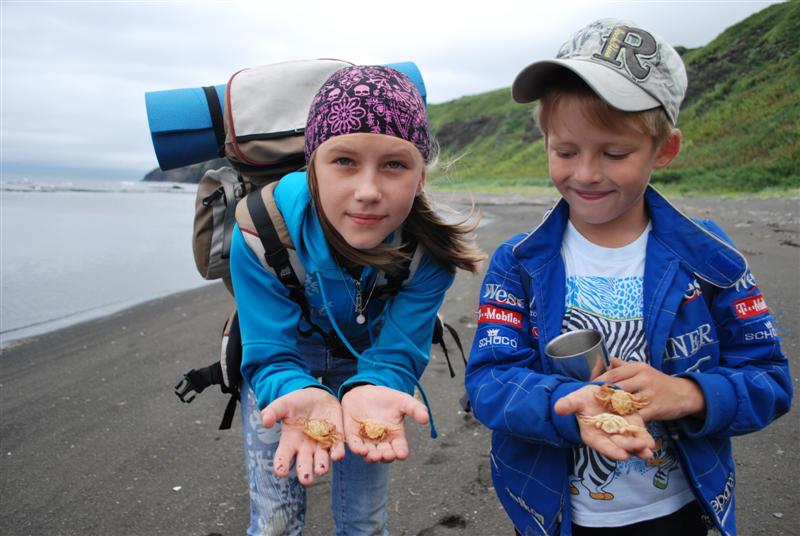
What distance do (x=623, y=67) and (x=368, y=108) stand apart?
31.3 inches

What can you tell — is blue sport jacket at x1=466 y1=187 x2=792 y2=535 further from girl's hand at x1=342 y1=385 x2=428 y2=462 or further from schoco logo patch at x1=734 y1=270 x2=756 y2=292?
girl's hand at x1=342 y1=385 x2=428 y2=462

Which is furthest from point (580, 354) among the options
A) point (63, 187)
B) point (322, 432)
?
point (63, 187)

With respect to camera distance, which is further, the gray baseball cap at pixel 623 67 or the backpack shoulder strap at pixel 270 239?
the backpack shoulder strap at pixel 270 239

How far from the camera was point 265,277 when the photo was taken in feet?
6.78

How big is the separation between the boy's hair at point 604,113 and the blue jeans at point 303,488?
4.12ft

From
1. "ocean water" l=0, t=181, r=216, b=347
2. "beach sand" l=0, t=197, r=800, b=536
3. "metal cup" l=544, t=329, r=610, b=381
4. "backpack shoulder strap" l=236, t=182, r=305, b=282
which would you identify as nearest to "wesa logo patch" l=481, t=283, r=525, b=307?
"metal cup" l=544, t=329, r=610, b=381

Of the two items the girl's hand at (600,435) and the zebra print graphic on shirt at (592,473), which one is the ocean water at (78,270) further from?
the girl's hand at (600,435)

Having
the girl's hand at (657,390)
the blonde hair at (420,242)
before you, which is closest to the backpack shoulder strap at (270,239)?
the blonde hair at (420,242)

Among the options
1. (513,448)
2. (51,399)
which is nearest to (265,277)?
(513,448)

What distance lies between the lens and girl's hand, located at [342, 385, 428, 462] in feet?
5.72

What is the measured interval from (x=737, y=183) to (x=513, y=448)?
26.5 metres

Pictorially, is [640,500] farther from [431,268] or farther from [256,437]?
[256,437]

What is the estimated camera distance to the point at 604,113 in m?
1.76

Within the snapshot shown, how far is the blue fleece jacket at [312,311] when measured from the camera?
2049 millimetres
